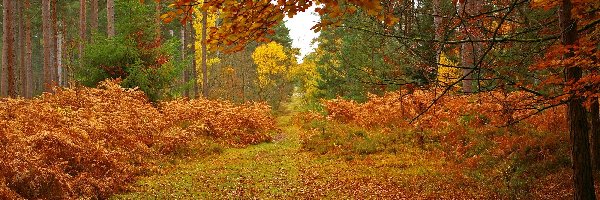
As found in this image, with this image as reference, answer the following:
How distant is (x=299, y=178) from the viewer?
10070 mm

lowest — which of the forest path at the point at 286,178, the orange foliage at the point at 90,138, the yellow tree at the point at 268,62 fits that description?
the forest path at the point at 286,178

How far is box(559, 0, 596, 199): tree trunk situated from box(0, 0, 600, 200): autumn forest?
0.05 ft

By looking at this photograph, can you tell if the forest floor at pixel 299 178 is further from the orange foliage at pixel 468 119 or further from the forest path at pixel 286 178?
the orange foliage at pixel 468 119

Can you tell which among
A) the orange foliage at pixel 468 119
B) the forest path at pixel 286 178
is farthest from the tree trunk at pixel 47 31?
the forest path at pixel 286 178

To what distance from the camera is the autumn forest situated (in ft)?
16.3

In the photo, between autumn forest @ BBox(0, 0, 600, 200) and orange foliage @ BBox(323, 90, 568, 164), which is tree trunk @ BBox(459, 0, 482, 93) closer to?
autumn forest @ BBox(0, 0, 600, 200)

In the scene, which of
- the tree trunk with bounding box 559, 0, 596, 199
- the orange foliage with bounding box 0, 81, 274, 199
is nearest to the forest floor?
the orange foliage with bounding box 0, 81, 274, 199

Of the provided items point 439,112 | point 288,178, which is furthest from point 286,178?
point 439,112

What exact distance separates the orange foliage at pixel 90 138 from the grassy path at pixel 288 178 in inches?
30.5

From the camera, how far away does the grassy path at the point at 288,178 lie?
855cm

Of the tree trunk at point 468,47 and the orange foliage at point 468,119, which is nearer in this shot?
the tree trunk at point 468,47

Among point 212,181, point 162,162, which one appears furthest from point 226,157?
point 212,181

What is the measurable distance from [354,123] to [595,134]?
10.8 m

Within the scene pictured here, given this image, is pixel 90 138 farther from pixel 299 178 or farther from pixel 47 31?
pixel 47 31
